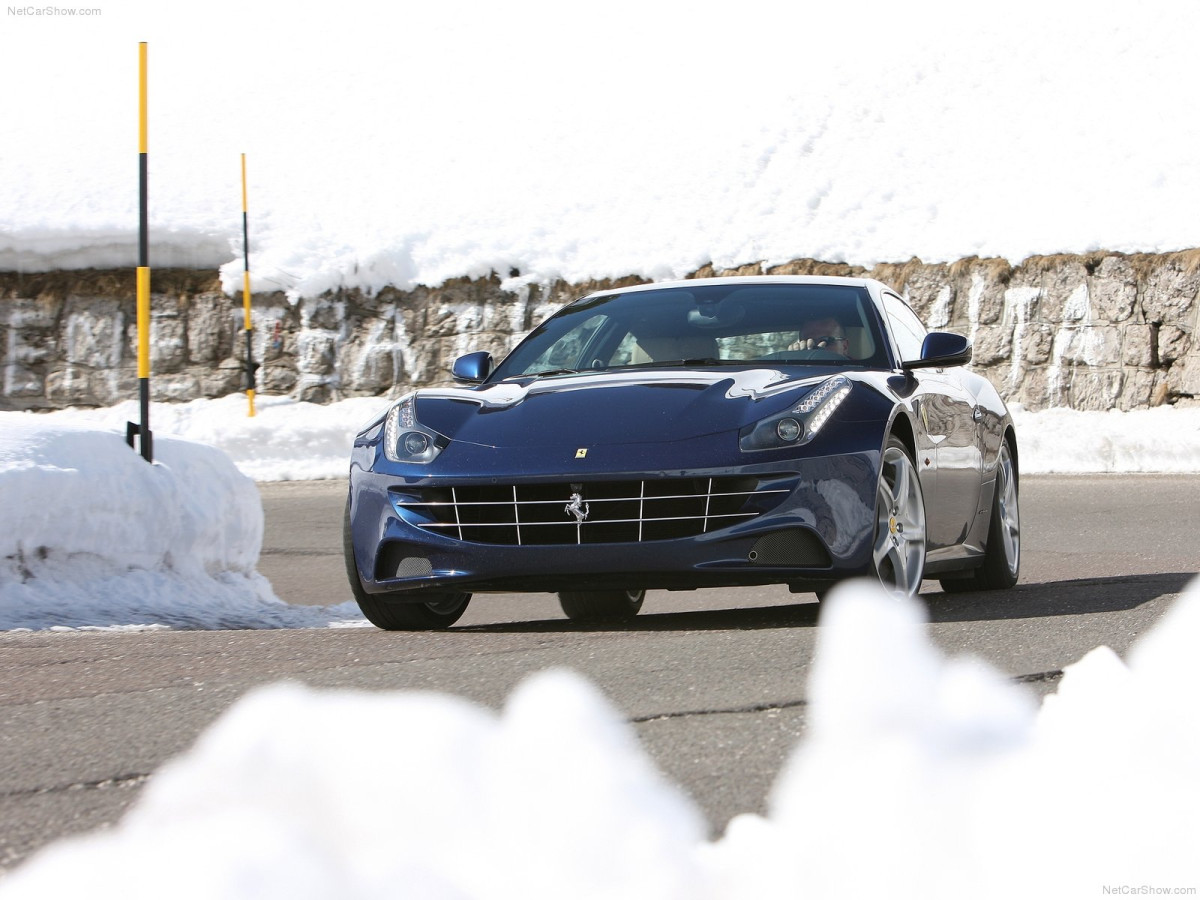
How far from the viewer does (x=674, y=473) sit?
4.86m

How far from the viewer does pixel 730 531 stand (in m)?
4.84

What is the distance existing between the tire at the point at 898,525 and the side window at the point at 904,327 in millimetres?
779

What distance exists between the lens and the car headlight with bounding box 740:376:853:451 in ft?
16.1

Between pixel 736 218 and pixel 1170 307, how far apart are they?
6391mm

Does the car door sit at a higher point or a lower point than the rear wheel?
higher

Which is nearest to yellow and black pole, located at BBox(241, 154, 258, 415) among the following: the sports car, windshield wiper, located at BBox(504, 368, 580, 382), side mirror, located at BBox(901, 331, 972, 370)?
windshield wiper, located at BBox(504, 368, 580, 382)

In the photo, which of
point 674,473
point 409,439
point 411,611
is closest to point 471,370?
point 409,439

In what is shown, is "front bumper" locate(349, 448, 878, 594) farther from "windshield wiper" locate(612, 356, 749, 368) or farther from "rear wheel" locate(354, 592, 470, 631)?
"windshield wiper" locate(612, 356, 749, 368)

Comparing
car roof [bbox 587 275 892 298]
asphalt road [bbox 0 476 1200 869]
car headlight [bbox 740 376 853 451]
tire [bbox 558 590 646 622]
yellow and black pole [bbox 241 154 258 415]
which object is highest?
car roof [bbox 587 275 892 298]

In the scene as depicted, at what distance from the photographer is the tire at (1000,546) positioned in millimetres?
6672

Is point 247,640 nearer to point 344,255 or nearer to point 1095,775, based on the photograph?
point 1095,775

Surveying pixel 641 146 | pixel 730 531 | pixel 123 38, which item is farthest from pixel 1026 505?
pixel 123 38

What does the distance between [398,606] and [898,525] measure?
1695 mm

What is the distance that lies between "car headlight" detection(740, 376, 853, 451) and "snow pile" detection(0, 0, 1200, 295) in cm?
1531
